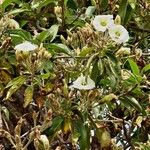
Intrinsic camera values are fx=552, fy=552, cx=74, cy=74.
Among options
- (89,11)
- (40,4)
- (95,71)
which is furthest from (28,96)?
(89,11)

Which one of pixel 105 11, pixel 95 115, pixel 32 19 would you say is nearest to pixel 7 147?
pixel 95 115

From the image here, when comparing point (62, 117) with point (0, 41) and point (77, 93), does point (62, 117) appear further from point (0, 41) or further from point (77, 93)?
point (0, 41)

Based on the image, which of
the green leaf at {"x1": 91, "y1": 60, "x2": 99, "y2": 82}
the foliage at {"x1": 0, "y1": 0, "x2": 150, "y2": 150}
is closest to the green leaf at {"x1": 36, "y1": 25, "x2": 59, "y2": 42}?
the foliage at {"x1": 0, "y1": 0, "x2": 150, "y2": 150}

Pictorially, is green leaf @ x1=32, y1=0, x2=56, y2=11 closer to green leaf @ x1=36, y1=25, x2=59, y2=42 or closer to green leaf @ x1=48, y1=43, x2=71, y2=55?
green leaf @ x1=36, y1=25, x2=59, y2=42

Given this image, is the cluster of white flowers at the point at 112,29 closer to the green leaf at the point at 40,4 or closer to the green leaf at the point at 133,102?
the green leaf at the point at 133,102

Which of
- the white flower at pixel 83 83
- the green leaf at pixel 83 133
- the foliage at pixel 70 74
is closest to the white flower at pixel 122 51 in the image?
the foliage at pixel 70 74

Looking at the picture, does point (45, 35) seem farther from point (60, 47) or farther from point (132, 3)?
point (132, 3)

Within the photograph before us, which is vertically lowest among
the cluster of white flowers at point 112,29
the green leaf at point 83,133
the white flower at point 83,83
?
the green leaf at point 83,133
